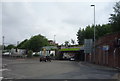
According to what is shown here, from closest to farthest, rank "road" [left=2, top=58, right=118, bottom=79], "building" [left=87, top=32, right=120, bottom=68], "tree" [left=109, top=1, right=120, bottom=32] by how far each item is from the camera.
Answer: "road" [left=2, top=58, right=118, bottom=79]
"building" [left=87, top=32, right=120, bottom=68]
"tree" [left=109, top=1, right=120, bottom=32]

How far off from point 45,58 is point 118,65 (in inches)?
1289

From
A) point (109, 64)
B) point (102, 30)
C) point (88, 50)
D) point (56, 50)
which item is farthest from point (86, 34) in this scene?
point (109, 64)

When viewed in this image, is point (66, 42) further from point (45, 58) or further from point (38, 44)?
point (45, 58)

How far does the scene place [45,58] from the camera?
205ft

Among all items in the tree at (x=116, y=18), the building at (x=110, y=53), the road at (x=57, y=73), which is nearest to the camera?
the road at (x=57, y=73)

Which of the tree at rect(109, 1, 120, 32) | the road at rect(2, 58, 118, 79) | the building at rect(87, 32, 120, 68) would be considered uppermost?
the tree at rect(109, 1, 120, 32)

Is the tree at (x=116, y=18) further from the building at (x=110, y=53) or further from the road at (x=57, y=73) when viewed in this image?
the road at (x=57, y=73)

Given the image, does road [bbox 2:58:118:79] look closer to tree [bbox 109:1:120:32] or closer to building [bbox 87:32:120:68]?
building [bbox 87:32:120:68]

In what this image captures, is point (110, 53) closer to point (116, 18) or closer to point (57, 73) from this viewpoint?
point (116, 18)

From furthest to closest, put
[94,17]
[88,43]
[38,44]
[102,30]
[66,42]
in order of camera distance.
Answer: [66,42]
[38,44]
[102,30]
[88,43]
[94,17]

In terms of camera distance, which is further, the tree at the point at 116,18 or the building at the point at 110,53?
the tree at the point at 116,18

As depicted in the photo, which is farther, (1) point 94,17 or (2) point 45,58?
(2) point 45,58

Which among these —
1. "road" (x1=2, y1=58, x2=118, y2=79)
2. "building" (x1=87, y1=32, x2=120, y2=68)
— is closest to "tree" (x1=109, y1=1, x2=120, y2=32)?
"building" (x1=87, y1=32, x2=120, y2=68)

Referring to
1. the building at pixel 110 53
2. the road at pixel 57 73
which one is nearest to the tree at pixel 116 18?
the building at pixel 110 53
